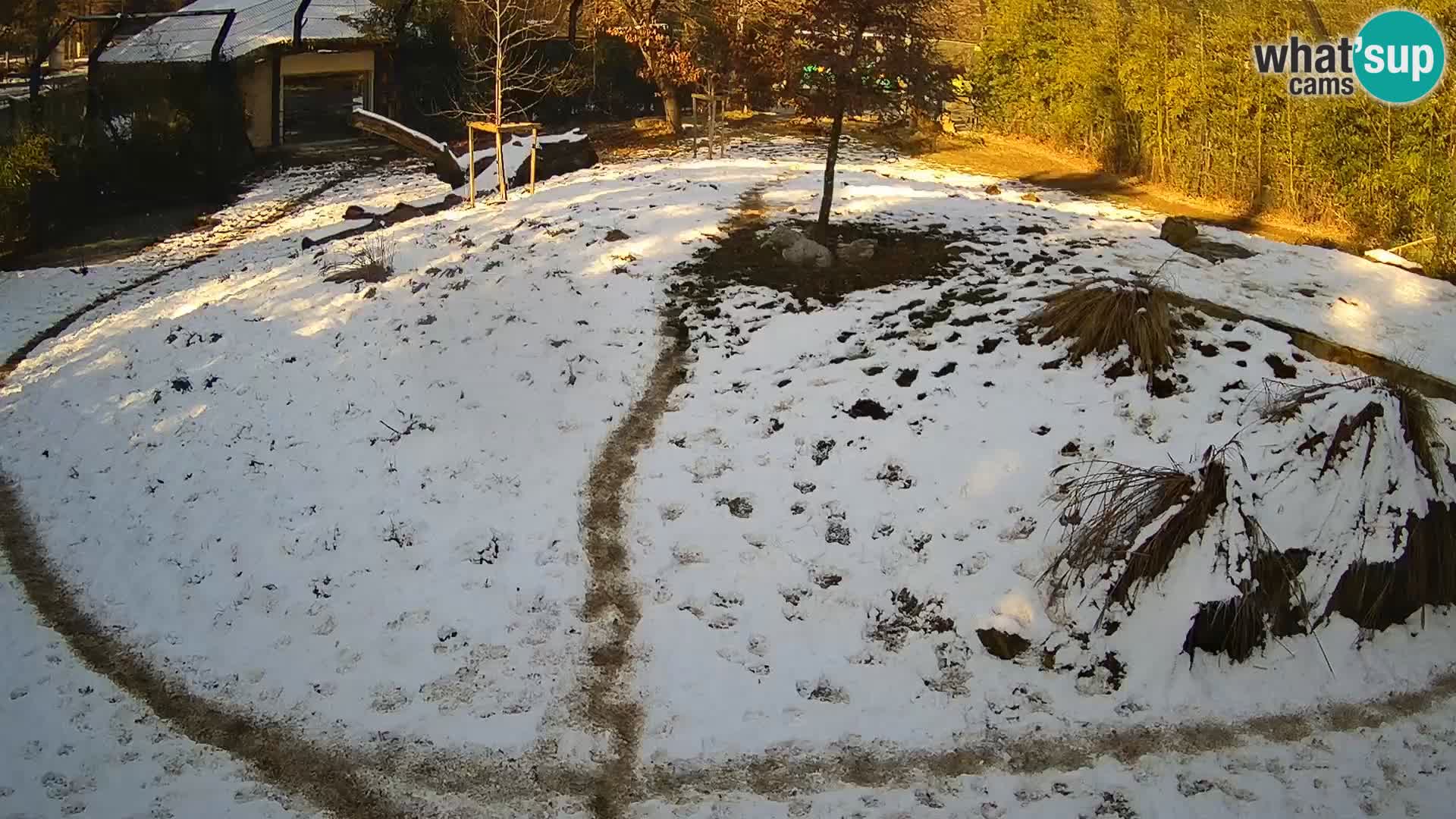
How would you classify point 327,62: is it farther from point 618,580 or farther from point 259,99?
point 618,580

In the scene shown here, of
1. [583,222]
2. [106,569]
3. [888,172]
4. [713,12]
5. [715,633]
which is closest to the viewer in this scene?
[715,633]

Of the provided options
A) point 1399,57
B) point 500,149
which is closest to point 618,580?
point 500,149

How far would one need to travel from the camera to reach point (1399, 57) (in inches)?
465

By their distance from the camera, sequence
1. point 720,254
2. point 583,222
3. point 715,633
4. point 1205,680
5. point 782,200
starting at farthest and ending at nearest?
point 782,200 < point 583,222 < point 720,254 < point 715,633 < point 1205,680

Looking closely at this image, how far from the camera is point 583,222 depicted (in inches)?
493

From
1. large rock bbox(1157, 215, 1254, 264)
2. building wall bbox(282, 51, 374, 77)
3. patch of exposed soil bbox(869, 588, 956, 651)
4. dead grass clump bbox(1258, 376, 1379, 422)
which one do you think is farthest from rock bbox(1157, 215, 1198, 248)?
building wall bbox(282, 51, 374, 77)

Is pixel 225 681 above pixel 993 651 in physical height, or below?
below

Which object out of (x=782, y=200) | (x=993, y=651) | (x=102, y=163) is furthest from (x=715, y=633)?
(x=102, y=163)

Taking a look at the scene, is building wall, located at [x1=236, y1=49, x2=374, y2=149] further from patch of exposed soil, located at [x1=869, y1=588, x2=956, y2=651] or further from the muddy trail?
patch of exposed soil, located at [x1=869, y1=588, x2=956, y2=651]

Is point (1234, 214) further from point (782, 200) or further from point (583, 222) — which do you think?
point (583, 222)

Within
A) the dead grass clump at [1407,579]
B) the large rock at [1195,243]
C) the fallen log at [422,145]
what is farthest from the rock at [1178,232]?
the fallen log at [422,145]

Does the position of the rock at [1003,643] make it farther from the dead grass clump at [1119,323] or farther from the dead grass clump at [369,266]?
the dead grass clump at [369,266]

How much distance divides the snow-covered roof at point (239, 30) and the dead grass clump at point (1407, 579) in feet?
62.4

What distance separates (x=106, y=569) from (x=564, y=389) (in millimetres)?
3657
